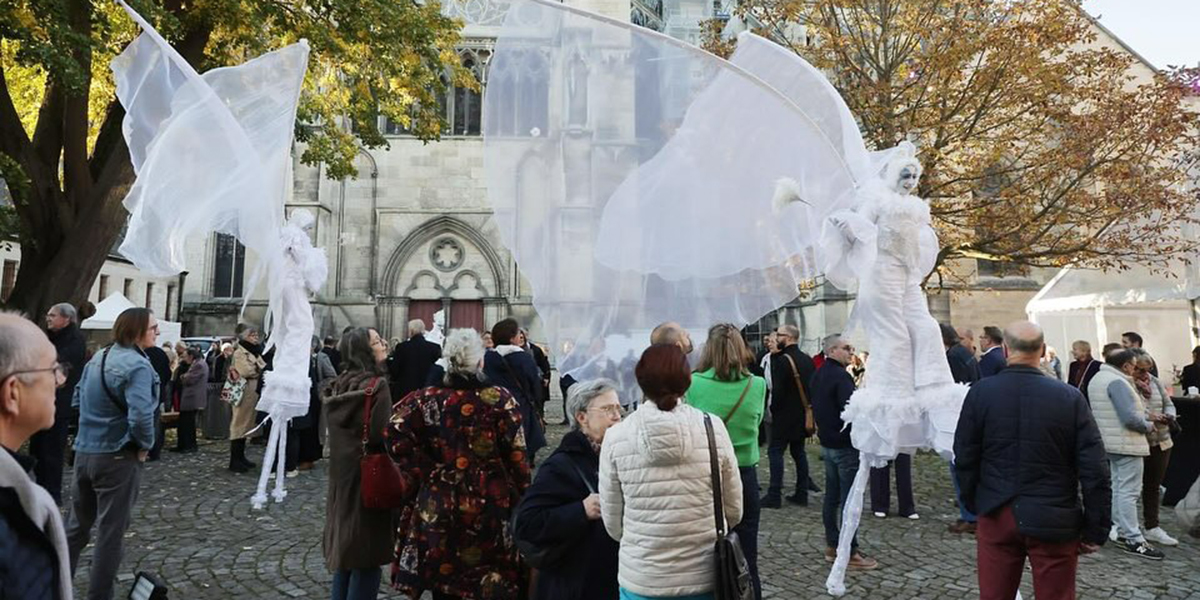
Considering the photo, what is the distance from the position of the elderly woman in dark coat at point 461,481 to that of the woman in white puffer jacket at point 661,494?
64 cm

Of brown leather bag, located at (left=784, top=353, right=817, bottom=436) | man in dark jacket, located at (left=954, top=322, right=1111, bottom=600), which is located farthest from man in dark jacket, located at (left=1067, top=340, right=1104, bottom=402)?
man in dark jacket, located at (left=954, top=322, right=1111, bottom=600)

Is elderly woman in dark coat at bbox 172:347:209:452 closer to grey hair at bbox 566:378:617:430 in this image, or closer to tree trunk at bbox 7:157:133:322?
tree trunk at bbox 7:157:133:322

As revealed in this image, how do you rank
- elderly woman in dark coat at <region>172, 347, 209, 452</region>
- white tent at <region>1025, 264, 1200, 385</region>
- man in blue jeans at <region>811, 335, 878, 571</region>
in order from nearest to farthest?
man in blue jeans at <region>811, 335, 878, 571</region>, elderly woman in dark coat at <region>172, 347, 209, 452</region>, white tent at <region>1025, 264, 1200, 385</region>

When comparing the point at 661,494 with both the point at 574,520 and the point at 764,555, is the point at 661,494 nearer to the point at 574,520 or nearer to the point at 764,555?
the point at 574,520

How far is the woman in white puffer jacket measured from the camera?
96.4 inches

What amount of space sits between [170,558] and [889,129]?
11.4 m

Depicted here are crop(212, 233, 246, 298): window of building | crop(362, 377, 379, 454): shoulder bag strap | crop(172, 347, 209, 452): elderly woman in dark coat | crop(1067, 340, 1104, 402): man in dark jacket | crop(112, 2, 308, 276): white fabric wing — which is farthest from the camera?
crop(212, 233, 246, 298): window of building

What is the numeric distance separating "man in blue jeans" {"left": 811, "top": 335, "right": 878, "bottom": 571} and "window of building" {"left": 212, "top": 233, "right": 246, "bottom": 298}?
22941 mm

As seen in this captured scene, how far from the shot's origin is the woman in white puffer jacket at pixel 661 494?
245cm

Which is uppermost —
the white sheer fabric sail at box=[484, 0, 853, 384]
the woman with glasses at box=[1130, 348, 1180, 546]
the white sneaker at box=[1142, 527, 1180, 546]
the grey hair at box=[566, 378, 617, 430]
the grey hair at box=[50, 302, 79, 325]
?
the white sheer fabric sail at box=[484, 0, 853, 384]

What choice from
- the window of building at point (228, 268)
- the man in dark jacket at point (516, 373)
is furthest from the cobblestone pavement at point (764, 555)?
the window of building at point (228, 268)

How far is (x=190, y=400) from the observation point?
34.7 ft

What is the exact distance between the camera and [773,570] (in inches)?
204

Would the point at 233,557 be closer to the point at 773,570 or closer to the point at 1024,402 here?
the point at 773,570
